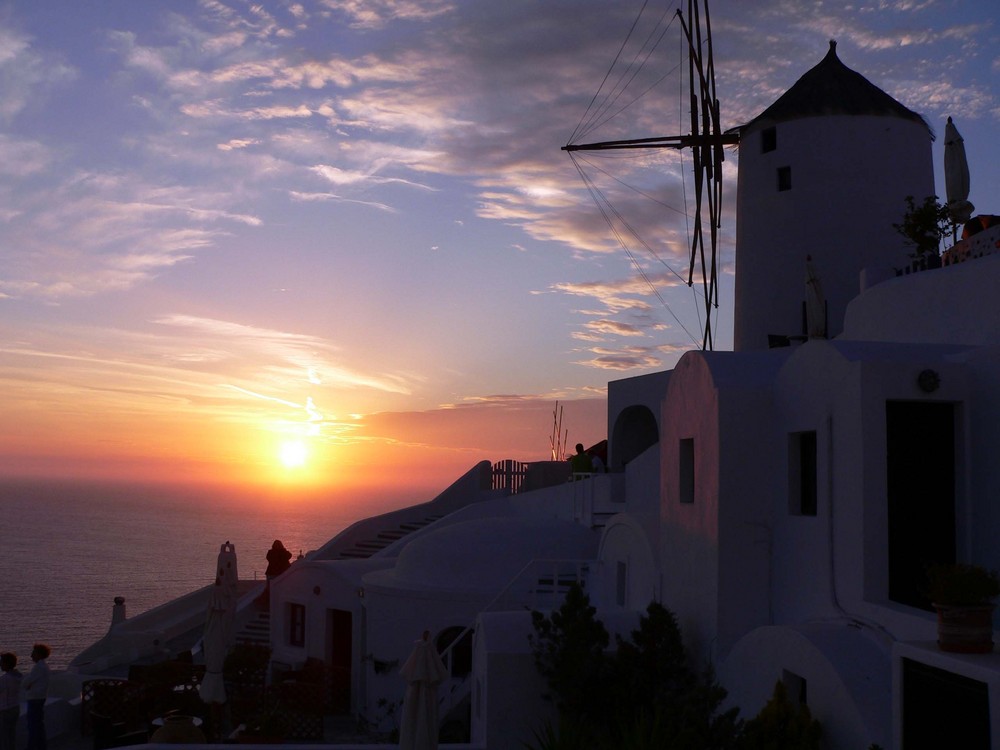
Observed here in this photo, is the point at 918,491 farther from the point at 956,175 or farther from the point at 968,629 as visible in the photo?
the point at 956,175

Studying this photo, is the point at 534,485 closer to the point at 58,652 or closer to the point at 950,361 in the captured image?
the point at 950,361

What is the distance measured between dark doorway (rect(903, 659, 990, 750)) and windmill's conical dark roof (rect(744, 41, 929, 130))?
18.3 meters

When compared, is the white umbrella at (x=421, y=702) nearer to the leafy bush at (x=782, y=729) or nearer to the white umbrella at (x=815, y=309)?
the leafy bush at (x=782, y=729)

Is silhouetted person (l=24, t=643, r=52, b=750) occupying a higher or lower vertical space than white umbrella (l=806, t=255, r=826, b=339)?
lower

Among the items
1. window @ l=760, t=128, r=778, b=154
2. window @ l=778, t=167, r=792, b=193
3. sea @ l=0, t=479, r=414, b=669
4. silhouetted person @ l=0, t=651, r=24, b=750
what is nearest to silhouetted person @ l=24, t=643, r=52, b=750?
silhouetted person @ l=0, t=651, r=24, b=750

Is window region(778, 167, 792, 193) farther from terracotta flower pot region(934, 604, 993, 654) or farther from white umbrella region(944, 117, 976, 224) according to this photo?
terracotta flower pot region(934, 604, 993, 654)

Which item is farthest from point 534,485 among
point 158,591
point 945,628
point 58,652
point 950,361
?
point 158,591

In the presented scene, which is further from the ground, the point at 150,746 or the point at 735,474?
the point at 735,474

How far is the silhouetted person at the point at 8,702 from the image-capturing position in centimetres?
1341

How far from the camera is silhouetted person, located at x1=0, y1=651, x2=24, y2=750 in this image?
13.4 m

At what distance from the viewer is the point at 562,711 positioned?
12.3 meters

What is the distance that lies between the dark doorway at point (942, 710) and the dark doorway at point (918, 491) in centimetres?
244

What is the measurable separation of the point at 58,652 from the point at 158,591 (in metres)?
37.9

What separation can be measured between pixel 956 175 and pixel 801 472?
5152mm
